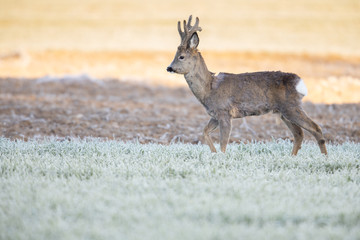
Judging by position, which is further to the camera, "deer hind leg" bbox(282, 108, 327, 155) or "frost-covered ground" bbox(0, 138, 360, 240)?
"deer hind leg" bbox(282, 108, 327, 155)

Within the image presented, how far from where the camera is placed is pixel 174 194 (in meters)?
5.27

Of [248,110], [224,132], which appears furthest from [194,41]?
[224,132]

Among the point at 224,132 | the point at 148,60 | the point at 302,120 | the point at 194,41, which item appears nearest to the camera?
the point at 302,120

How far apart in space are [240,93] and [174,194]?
2.85 metres

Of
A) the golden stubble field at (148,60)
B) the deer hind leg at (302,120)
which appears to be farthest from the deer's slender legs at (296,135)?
the golden stubble field at (148,60)

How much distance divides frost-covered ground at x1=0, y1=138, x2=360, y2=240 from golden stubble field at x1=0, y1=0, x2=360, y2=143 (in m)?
2.66

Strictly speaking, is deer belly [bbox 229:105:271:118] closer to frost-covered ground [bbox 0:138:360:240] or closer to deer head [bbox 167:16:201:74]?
frost-covered ground [bbox 0:138:360:240]

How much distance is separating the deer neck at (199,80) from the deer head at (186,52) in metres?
0.08

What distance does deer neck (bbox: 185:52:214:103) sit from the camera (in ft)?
25.7

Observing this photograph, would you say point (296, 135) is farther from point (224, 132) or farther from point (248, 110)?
point (224, 132)

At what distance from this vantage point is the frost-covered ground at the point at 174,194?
4414 mm

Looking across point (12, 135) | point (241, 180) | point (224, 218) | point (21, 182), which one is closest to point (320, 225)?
point (224, 218)

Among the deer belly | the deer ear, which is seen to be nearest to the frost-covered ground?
the deer belly

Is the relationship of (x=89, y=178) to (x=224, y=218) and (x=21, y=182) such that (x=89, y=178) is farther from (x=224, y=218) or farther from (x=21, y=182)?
(x=224, y=218)
